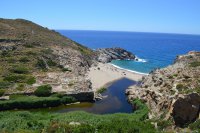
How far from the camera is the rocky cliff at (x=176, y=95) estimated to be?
1790 inches

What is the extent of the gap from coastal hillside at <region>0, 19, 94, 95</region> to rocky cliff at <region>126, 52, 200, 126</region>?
17318 millimetres

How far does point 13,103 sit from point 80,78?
A: 24605 millimetres

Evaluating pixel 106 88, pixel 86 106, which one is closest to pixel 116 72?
pixel 106 88

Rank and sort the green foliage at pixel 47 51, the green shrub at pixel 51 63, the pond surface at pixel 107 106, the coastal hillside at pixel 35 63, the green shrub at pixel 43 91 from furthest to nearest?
the green foliage at pixel 47 51
the green shrub at pixel 51 63
the coastal hillside at pixel 35 63
the green shrub at pixel 43 91
the pond surface at pixel 107 106

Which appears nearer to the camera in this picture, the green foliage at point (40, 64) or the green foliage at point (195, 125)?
the green foliage at point (195, 125)

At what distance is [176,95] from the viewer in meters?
48.8

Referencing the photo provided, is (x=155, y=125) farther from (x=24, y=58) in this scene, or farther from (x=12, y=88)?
(x=24, y=58)

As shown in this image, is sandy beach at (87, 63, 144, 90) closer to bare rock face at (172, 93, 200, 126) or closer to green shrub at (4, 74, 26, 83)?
green shrub at (4, 74, 26, 83)

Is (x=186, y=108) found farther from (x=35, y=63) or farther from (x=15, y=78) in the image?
(x=35, y=63)

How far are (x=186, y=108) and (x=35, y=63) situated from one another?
57.0m

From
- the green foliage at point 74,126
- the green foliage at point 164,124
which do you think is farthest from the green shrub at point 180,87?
the green foliage at point 164,124

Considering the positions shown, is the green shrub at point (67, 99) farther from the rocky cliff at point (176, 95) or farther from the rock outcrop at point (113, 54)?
the rock outcrop at point (113, 54)

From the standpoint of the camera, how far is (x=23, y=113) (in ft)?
167

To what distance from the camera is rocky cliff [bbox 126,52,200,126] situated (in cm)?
4547
